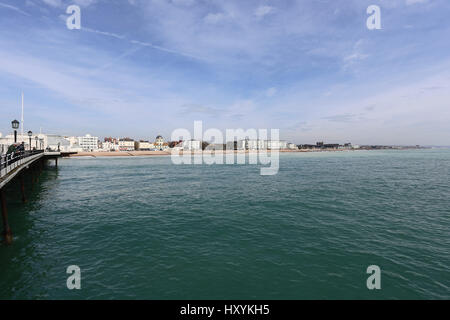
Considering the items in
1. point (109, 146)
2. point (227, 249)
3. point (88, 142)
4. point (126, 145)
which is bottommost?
point (227, 249)

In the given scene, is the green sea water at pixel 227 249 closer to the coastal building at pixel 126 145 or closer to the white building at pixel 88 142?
the coastal building at pixel 126 145

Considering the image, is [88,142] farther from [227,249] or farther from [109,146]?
[227,249]

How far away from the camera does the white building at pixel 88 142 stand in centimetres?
17912

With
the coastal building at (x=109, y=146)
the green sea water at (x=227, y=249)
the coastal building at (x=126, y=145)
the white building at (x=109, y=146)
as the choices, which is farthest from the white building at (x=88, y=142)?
the green sea water at (x=227, y=249)

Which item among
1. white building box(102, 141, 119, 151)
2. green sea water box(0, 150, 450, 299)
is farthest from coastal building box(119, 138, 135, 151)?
green sea water box(0, 150, 450, 299)

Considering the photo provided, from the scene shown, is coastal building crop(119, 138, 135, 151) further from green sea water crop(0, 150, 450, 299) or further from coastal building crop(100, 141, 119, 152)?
green sea water crop(0, 150, 450, 299)

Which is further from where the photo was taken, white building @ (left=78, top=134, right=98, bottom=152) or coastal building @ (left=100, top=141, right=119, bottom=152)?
white building @ (left=78, top=134, right=98, bottom=152)

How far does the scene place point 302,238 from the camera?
1420cm

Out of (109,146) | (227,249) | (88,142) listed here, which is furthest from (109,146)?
(227,249)

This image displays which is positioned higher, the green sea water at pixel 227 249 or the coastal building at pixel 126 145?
the coastal building at pixel 126 145

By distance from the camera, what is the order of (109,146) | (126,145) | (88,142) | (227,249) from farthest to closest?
(126,145) < (88,142) < (109,146) < (227,249)

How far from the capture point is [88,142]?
183250 mm

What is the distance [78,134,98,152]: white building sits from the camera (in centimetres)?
17912
